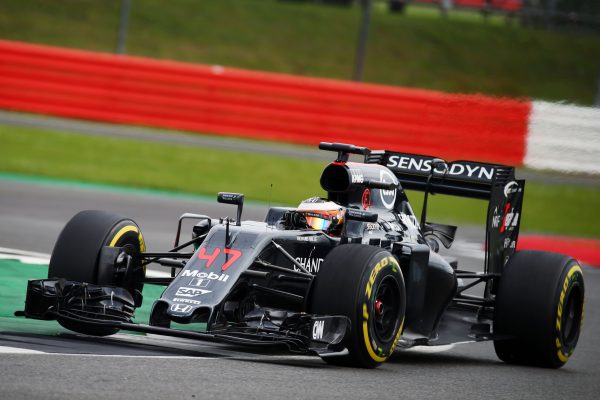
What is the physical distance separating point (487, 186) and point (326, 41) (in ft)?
83.4

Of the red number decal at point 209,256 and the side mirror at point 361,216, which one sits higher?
the side mirror at point 361,216

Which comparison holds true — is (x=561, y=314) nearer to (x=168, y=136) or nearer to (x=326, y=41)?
(x=168, y=136)

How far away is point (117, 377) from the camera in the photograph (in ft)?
23.2

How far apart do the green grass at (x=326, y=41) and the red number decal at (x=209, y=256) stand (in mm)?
24329

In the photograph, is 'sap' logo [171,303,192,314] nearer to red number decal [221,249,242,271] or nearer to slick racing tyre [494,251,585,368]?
red number decal [221,249,242,271]

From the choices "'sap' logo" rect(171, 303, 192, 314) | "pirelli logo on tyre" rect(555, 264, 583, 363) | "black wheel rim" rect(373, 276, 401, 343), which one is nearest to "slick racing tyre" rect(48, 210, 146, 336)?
"'sap' logo" rect(171, 303, 192, 314)

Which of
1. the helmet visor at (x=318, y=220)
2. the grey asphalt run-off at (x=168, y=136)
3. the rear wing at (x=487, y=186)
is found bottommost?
the helmet visor at (x=318, y=220)

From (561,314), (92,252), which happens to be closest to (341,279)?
(92,252)

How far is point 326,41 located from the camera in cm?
3575

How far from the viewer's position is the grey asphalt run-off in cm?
2220

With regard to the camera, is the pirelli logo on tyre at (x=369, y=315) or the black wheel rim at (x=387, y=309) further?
the black wheel rim at (x=387, y=309)

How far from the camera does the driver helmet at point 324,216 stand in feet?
31.0

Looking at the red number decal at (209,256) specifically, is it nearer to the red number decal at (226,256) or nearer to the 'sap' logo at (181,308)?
the red number decal at (226,256)

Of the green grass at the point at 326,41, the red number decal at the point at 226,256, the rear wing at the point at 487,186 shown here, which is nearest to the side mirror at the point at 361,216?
the red number decal at the point at 226,256
